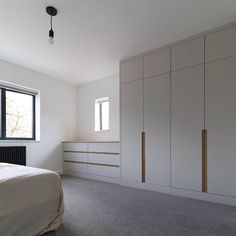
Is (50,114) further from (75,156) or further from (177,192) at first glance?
(177,192)

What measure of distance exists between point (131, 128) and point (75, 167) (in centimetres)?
182

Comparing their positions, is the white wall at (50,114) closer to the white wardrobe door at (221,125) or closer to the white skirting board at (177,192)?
the white skirting board at (177,192)

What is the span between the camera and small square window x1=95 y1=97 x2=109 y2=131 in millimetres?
4686

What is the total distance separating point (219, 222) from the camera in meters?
1.95

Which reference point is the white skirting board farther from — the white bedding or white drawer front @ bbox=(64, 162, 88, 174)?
the white bedding

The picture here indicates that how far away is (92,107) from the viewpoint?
16.0 ft

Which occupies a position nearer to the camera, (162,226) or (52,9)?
(162,226)

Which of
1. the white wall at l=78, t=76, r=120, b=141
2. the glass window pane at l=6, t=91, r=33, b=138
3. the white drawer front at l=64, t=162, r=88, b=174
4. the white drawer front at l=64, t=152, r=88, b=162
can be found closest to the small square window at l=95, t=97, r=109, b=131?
the white wall at l=78, t=76, r=120, b=141

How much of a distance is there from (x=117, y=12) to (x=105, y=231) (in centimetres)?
241

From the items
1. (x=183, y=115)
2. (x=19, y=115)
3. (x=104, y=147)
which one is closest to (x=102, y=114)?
(x=104, y=147)

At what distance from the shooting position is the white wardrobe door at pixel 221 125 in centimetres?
244

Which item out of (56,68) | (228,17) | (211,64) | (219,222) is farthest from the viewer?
(56,68)

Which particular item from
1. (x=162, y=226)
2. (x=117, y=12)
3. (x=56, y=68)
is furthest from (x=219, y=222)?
(x=56, y=68)

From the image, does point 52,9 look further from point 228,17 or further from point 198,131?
point 198,131
